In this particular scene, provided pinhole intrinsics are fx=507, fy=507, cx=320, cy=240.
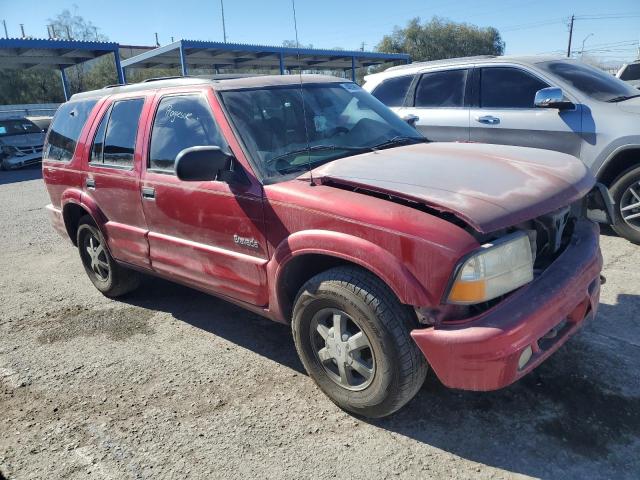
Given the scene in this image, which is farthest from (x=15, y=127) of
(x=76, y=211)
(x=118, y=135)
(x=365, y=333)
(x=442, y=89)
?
(x=365, y=333)

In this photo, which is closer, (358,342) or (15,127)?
(358,342)

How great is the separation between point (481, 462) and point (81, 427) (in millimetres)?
2169

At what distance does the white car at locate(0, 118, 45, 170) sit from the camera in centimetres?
1700

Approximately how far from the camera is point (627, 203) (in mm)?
4969

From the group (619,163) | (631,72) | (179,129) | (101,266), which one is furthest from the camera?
(631,72)

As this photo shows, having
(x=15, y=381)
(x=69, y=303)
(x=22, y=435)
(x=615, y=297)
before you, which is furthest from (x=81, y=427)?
(x=615, y=297)

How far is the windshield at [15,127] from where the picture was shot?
1722 cm

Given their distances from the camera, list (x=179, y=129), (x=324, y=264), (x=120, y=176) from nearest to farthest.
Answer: (x=324, y=264) → (x=179, y=129) → (x=120, y=176)

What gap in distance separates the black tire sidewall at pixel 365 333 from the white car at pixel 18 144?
17267mm

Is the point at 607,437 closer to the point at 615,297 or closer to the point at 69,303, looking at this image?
the point at 615,297

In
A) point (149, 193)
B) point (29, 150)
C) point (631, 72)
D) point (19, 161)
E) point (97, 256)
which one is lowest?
point (19, 161)

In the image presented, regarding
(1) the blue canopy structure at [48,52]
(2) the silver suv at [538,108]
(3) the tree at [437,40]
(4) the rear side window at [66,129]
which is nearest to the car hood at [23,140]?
(1) the blue canopy structure at [48,52]

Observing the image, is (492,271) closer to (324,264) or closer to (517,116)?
(324,264)

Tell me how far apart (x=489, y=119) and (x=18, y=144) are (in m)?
16.9
